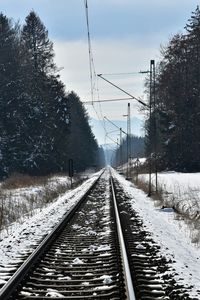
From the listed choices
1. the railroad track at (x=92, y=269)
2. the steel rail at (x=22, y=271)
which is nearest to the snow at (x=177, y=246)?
the railroad track at (x=92, y=269)

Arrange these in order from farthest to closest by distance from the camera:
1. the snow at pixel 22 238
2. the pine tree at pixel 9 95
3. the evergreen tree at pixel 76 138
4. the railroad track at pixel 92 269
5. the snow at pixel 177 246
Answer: the evergreen tree at pixel 76 138 → the pine tree at pixel 9 95 → the snow at pixel 22 238 → the snow at pixel 177 246 → the railroad track at pixel 92 269

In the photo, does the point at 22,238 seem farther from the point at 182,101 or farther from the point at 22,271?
the point at 182,101

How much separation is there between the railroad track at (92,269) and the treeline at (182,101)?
Answer: 4665 centimetres

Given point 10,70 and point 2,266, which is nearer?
point 2,266

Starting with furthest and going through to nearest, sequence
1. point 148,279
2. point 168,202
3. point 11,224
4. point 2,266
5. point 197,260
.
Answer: point 168,202, point 11,224, point 197,260, point 2,266, point 148,279

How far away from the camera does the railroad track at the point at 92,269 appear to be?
6254mm

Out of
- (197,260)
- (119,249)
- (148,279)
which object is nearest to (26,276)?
(148,279)

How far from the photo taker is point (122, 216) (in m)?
15.4

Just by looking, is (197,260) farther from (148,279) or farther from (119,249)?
(148,279)

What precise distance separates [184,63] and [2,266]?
179ft

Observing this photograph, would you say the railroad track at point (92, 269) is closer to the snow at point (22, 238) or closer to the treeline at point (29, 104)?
the snow at point (22, 238)

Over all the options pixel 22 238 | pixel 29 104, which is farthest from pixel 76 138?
pixel 22 238

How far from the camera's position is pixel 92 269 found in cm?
773

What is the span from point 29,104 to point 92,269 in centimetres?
5127
